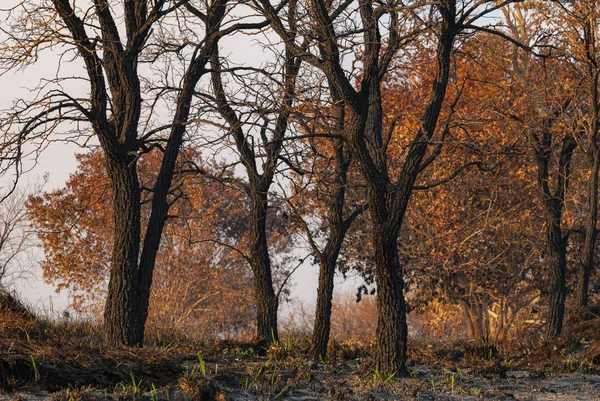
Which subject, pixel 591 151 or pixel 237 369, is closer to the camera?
pixel 237 369

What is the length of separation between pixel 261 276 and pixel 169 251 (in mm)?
17151

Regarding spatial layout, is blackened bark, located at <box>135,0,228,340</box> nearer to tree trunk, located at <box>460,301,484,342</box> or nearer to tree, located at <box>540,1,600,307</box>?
tree, located at <box>540,1,600,307</box>

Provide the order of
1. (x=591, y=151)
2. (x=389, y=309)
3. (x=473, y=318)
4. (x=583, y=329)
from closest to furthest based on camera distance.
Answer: (x=389, y=309), (x=583, y=329), (x=591, y=151), (x=473, y=318)

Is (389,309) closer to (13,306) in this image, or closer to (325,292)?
(325,292)

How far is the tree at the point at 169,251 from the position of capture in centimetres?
2673

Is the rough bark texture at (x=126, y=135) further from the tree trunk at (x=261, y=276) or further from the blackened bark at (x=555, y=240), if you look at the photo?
the blackened bark at (x=555, y=240)

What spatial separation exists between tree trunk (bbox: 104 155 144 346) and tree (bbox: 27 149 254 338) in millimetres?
11472

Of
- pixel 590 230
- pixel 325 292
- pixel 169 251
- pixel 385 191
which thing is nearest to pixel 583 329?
pixel 590 230

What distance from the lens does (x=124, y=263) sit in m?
12.3

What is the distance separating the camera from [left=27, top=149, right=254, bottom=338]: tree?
26.7 meters

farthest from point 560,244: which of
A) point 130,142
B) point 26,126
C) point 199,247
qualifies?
point 199,247

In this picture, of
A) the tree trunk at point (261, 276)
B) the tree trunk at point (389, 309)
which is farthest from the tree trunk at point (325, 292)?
the tree trunk at point (389, 309)

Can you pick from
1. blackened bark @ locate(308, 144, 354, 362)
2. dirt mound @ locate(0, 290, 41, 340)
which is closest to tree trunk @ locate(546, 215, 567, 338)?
blackened bark @ locate(308, 144, 354, 362)

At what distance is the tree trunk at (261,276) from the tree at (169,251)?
10.2 m
